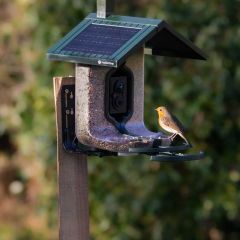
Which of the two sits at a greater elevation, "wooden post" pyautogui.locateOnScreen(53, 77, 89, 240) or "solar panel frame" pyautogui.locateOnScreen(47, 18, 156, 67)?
"solar panel frame" pyautogui.locateOnScreen(47, 18, 156, 67)

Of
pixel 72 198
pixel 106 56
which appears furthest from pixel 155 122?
pixel 106 56

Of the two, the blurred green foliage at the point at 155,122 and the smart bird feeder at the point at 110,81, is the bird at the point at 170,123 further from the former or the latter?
the blurred green foliage at the point at 155,122

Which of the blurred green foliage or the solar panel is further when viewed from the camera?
the blurred green foliage

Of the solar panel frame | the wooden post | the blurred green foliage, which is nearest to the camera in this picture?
the solar panel frame

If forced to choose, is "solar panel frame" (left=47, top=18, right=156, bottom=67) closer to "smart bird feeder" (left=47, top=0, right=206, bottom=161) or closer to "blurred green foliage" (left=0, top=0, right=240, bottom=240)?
"smart bird feeder" (left=47, top=0, right=206, bottom=161)

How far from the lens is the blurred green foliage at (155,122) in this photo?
6.40 m

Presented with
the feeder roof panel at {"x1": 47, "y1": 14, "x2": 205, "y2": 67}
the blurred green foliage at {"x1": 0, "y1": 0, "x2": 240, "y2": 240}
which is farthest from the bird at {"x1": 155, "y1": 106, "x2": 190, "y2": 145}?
the blurred green foliage at {"x1": 0, "y1": 0, "x2": 240, "y2": 240}

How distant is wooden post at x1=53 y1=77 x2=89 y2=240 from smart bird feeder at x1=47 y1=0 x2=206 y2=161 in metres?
0.06

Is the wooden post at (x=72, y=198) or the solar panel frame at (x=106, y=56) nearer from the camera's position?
the solar panel frame at (x=106, y=56)

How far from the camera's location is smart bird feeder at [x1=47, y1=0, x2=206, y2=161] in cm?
378

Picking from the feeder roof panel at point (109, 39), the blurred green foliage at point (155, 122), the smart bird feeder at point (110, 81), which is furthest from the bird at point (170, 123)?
the blurred green foliage at point (155, 122)

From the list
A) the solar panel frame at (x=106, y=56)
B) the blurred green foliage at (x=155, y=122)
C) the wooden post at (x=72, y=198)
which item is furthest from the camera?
the blurred green foliage at (x=155, y=122)

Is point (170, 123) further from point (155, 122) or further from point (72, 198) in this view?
point (155, 122)

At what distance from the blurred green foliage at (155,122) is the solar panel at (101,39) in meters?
2.45
